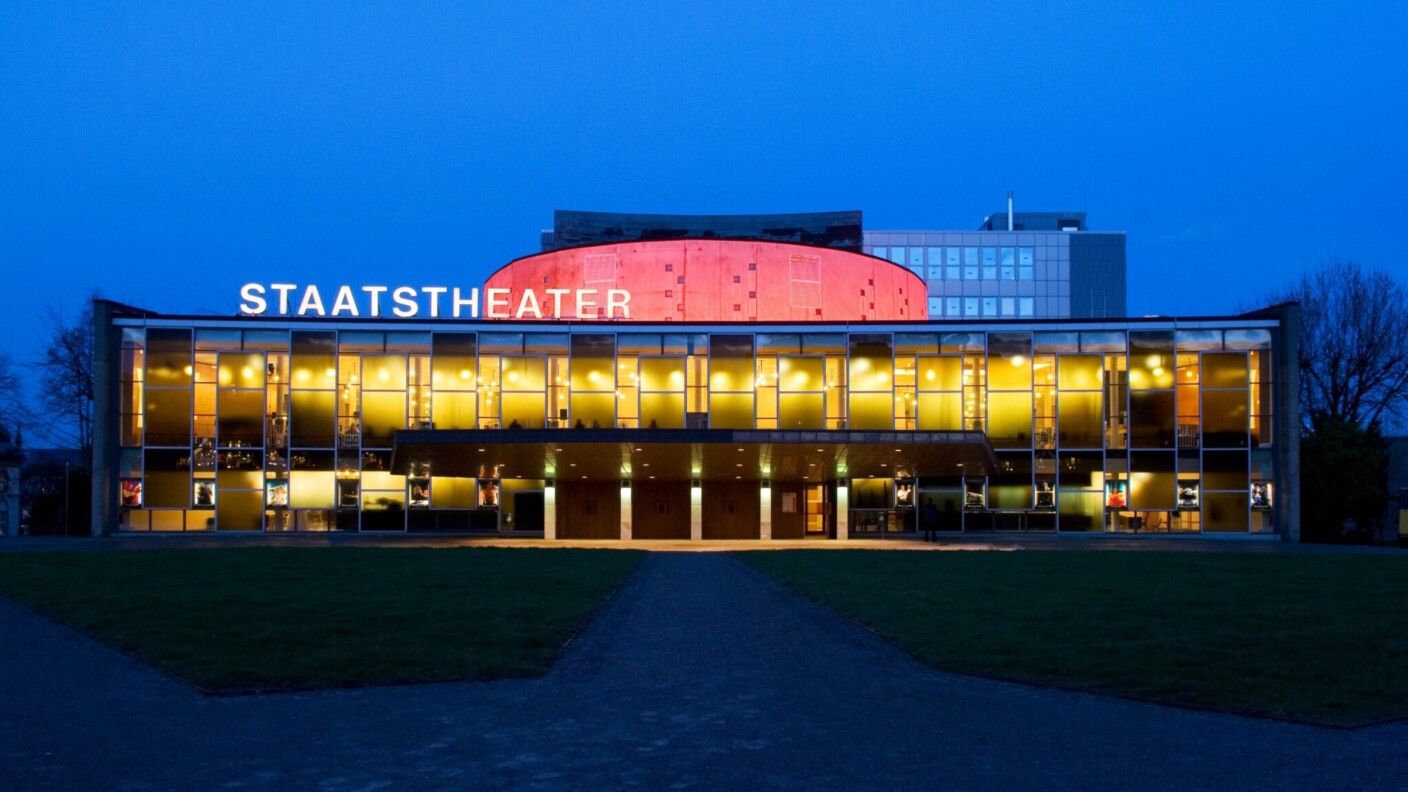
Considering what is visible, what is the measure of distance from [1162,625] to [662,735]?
9.94m

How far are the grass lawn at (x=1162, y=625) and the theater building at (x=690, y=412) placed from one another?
22.1 m

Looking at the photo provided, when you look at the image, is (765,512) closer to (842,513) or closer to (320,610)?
(842,513)

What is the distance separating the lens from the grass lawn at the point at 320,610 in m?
14.5

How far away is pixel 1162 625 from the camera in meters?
18.3

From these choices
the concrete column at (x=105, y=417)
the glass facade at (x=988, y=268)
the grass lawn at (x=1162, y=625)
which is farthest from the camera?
the glass facade at (x=988, y=268)

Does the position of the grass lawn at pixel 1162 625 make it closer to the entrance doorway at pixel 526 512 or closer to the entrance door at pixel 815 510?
the entrance door at pixel 815 510

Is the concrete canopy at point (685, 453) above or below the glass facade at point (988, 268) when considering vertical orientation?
below

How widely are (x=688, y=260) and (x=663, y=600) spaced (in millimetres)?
43744

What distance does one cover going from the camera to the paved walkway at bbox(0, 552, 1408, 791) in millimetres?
9586

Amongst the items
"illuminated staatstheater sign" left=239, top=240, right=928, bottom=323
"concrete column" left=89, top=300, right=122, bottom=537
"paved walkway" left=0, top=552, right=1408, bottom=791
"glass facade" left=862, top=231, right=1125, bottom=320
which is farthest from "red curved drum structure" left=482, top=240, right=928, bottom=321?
"glass facade" left=862, top=231, right=1125, bottom=320

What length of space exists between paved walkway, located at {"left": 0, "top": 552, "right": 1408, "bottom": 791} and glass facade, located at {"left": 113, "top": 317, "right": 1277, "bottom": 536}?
1578 inches

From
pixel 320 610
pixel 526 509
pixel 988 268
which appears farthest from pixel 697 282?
pixel 988 268

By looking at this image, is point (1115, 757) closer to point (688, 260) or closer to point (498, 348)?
point (498, 348)

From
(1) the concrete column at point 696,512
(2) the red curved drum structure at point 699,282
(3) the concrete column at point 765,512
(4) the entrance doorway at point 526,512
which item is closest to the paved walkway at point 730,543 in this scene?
(3) the concrete column at point 765,512
